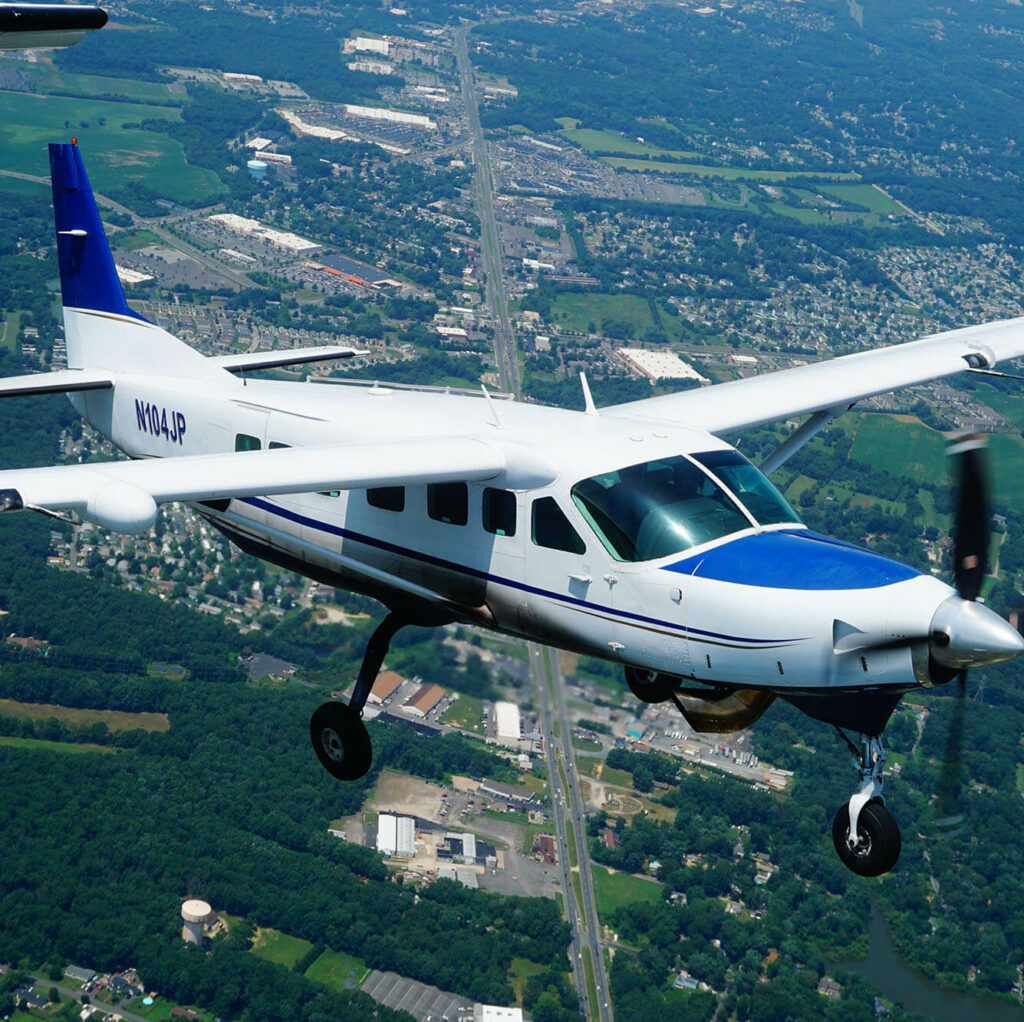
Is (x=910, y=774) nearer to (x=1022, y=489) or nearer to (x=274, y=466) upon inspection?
(x=1022, y=489)

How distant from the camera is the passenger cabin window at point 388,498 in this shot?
22641 millimetres

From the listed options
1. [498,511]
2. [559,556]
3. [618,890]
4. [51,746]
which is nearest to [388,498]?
[498,511]

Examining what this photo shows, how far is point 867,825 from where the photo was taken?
19.3 meters

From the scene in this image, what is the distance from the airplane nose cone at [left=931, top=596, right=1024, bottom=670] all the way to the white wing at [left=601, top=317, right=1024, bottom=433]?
853cm

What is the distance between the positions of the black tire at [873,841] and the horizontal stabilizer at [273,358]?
50.2 ft

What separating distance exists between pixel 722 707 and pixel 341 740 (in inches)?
282

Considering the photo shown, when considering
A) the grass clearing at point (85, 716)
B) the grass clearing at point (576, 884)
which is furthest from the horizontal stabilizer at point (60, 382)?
the grass clearing at point (85, 716)

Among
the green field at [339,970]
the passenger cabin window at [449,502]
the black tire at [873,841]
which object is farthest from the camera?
the green field at [339,970]

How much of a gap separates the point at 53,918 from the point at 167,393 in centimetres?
9102

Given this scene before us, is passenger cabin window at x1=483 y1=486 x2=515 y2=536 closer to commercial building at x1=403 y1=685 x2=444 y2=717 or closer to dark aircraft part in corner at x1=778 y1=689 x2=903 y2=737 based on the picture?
dark aircraft part in corner at x1=778 y1=689 x2=903 y2=737

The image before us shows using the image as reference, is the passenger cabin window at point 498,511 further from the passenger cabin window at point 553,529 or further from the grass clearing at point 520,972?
the grass clearing at point 520,972

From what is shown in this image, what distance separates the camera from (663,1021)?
10106 centimetres

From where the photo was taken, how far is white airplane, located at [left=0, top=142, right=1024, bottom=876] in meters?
18.3

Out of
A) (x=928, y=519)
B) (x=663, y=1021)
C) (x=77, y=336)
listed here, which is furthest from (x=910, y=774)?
(x=77, y=336)
